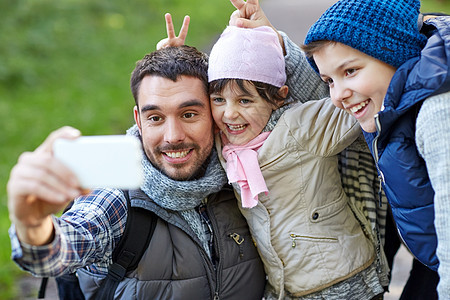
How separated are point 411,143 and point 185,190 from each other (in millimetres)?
1170

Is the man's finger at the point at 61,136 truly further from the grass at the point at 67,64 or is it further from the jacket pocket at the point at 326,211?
the grass at the point at 67,64

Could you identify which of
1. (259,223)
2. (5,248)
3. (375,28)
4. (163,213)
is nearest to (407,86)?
(375,28)

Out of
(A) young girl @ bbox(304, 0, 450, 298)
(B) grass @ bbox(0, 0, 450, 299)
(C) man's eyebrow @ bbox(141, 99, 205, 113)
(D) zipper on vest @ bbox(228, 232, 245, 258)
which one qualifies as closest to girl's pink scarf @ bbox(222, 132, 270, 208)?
(D) zipper on vest @ bbox(228, 232, 245, 258)

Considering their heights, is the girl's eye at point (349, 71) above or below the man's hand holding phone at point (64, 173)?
below

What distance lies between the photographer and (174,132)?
3.11m

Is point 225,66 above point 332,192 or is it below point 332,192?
above

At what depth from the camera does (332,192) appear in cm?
324

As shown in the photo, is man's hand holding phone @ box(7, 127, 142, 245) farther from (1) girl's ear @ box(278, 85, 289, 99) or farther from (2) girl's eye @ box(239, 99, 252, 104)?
(1) girl's ear @ box(278, 85, 289, 99)

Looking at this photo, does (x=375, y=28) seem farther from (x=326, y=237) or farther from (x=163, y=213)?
(x=163, y=213)

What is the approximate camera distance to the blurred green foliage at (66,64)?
7.57 meters

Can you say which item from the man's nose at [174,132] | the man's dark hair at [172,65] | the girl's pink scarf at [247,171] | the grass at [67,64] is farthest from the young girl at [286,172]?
the grass at [67,64]

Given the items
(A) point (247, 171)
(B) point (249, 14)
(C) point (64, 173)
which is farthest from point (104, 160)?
(B) point (249, 14)

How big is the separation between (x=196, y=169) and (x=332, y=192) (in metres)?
0.76

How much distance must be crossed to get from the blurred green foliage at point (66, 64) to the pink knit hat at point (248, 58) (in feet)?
8.93
